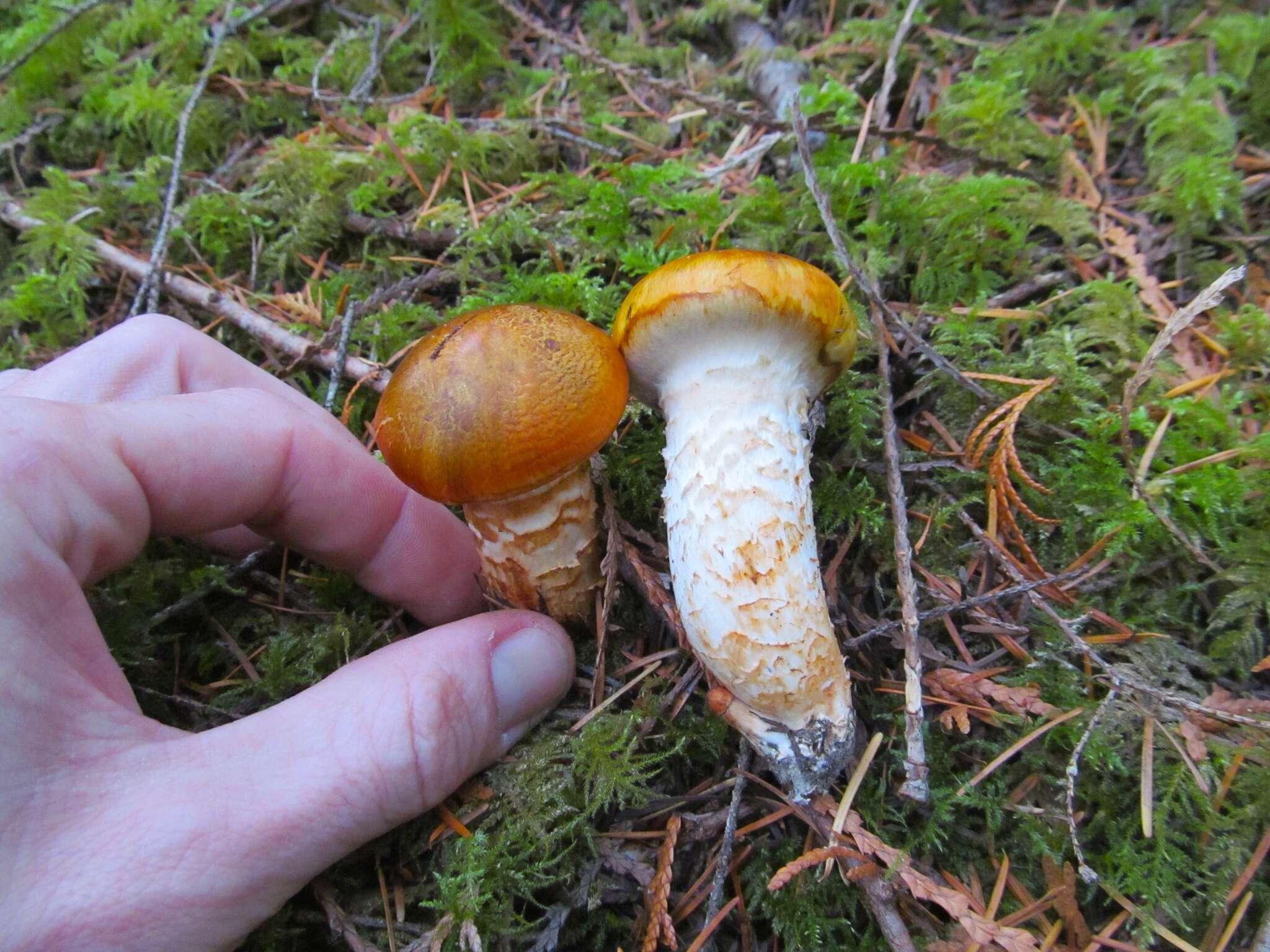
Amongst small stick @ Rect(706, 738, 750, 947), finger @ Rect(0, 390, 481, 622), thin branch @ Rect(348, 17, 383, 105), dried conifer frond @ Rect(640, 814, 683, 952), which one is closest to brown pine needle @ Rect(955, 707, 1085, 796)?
small stick @ Rect(706, 738, 750, 947)

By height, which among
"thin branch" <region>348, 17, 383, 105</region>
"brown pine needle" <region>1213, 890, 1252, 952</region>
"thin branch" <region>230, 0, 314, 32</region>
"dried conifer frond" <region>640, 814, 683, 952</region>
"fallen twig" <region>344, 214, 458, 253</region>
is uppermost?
"thin branch" <region>230, 0, 314, 32</region>

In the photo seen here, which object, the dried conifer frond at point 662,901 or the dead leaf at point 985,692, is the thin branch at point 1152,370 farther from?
the dried conifer frond at point 662,901

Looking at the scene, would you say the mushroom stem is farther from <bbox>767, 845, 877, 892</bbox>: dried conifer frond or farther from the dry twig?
the dry twig

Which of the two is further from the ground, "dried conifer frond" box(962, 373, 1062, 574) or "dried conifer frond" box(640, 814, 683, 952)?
"dried conifer frond" box(962, 373, 1062, 574)

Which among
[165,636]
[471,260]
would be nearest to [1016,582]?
[471,260]

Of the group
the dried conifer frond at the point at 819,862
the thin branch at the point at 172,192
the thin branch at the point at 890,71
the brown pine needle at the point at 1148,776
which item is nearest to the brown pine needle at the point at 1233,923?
the brown pine needle at the point at 1148,776
